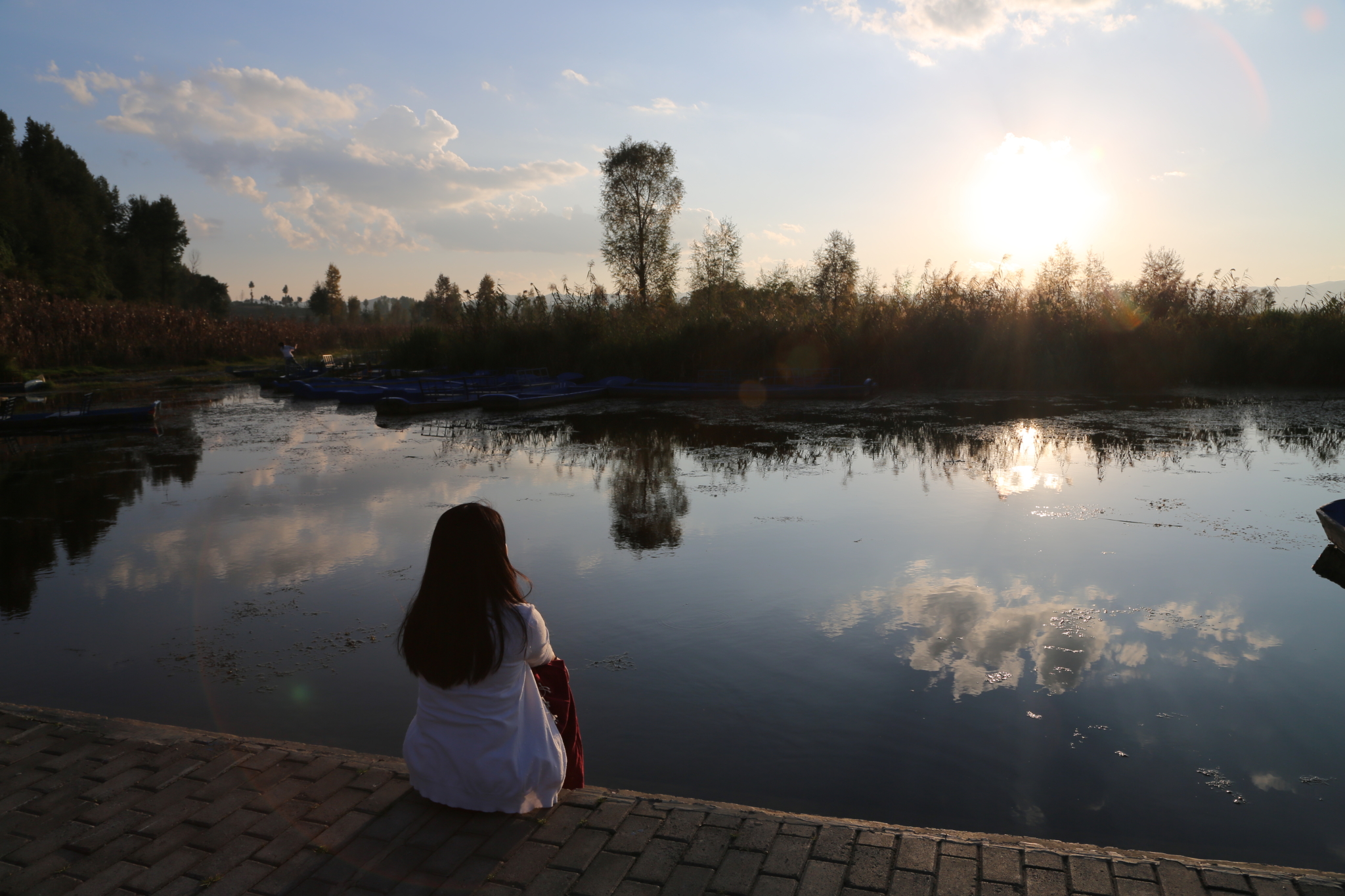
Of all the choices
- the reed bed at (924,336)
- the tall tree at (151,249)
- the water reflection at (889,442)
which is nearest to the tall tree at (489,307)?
the reed bed at (924,336)

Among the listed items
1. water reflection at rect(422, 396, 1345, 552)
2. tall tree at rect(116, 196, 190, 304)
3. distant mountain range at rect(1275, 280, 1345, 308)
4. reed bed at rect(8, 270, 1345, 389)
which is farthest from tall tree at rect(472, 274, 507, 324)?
tall tree at rect(116, 196, 190, 304)

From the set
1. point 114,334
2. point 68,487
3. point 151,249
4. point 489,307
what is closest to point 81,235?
point 151,249

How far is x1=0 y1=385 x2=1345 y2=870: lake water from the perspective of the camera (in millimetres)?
3643

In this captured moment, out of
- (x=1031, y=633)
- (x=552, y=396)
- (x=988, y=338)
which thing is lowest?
(x=1031, y=633)

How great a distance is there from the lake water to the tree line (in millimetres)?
44994

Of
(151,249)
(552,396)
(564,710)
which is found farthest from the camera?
(151,249)

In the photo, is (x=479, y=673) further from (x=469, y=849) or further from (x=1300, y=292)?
(x=1300, y=292)

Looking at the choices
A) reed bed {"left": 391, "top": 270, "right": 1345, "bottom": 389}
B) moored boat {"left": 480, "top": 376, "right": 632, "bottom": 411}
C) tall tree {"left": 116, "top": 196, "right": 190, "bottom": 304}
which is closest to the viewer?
moored boat {"left": 480, "top": 376, "right": 632, "bottom": 411}

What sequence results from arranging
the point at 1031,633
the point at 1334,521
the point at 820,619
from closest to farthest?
1. the point at 1031,633
2. the point at 820,619
3. the point at 1334,521

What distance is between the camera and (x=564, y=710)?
120 inches

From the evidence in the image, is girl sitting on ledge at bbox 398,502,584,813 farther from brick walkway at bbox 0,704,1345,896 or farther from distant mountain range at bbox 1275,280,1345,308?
distant mountain range at bbox 1275,280,1345,308

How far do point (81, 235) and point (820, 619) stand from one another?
60946 millimetres

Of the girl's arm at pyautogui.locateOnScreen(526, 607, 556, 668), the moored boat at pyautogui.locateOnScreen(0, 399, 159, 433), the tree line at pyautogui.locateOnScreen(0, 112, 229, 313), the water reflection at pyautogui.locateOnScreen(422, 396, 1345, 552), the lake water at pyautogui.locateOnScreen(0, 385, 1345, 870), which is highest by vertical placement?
the tree line at pyautogui.locateOnScreen(0, 112, 229, 313)

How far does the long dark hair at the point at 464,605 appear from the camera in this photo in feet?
8.79
